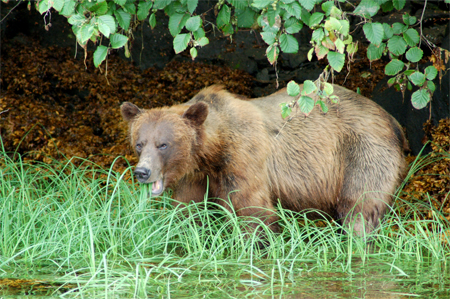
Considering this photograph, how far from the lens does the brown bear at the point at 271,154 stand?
15.7ft

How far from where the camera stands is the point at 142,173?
440cm

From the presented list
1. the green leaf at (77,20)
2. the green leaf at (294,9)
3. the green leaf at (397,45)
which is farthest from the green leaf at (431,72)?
the green leaf at (77,20)

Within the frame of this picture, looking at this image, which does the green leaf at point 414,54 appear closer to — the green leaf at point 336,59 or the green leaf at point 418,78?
the green leaf at point 418,78

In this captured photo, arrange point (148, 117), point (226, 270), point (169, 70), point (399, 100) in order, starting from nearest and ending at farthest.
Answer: point (226, 270), point (148, 117), point (399, 100), point (169, 70)

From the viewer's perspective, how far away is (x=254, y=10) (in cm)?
446

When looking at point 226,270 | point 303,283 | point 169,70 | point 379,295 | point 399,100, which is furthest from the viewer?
point 169,70

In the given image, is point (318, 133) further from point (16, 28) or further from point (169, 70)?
point (16, 28)

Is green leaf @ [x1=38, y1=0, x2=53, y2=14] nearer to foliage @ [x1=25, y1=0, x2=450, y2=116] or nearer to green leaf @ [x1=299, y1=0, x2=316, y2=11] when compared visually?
foliage @ [x1=25, y1=0, x2=450, y2=116]

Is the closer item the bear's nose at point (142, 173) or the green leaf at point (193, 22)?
the green leaf at point (193, 22)

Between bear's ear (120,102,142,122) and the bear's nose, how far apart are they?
0.79 m

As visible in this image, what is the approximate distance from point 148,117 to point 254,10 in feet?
4.58

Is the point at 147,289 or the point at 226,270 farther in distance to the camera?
the point at 226,270

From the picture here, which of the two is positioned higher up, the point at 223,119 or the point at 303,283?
the point at 223,119

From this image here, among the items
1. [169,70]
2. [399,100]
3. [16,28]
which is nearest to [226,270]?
[399,100]
